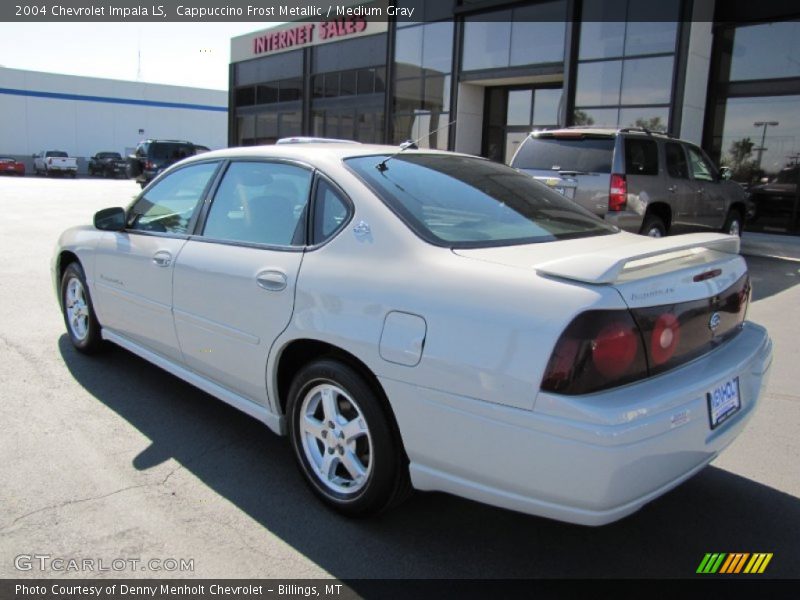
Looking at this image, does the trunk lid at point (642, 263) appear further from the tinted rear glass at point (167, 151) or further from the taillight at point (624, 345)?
the tinted rear glass at point (167, 151)

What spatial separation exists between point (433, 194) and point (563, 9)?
14.2 m

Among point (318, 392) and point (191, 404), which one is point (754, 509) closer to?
point (318, 392)

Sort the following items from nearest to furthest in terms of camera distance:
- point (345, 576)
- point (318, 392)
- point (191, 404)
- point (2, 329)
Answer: point (345, 576) < point (318, 392) < point (191, 404) < point (2, 329)

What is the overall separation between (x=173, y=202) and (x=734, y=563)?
3574 millimetres

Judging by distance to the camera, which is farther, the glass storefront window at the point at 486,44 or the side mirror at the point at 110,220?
the glass storefront window at the point at 486,44

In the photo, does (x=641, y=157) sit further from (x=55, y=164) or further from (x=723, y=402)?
(x=55, y=164)

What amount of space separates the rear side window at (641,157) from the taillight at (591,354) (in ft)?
21.4

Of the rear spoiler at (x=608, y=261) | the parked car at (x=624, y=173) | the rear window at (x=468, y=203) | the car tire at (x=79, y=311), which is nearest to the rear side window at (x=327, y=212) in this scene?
the rear window at (x=468, y=203)

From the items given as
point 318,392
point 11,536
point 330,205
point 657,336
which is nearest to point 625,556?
point 657,336

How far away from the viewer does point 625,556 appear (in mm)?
2736

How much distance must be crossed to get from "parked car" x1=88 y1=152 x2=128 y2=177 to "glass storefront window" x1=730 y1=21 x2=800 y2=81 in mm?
40546

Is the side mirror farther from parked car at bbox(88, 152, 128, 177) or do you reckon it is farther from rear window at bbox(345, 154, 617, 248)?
parked car at bbox(88, 152, 128, 177)

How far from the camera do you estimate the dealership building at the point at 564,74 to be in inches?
534

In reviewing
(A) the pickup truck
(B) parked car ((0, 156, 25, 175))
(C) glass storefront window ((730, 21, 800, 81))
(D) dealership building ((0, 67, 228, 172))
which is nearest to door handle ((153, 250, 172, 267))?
(C) glass storefront window ((730, 21, 800, 81))
